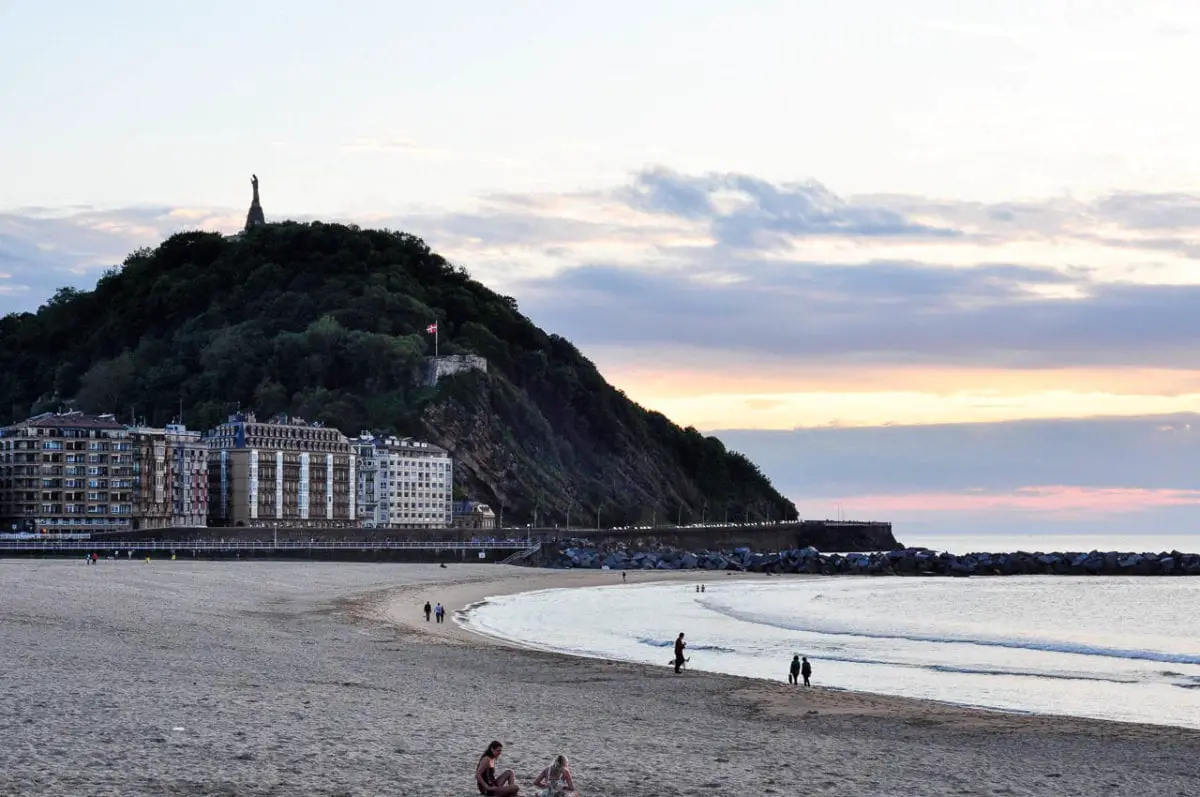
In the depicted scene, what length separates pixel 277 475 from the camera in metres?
143

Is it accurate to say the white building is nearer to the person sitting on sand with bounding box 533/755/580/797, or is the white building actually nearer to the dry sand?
the dry sand

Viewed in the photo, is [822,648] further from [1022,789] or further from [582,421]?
[582,421]

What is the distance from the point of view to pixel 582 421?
635ft

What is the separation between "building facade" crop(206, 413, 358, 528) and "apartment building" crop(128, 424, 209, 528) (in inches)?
78.1

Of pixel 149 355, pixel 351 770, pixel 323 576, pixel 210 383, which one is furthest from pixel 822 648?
pixel 149 355

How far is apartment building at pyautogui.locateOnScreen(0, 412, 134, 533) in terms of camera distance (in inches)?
5153

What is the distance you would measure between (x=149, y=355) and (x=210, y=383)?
1803cm

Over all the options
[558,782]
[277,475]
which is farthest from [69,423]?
[558,782]

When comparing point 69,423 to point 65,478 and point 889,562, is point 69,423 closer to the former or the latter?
point 65,478

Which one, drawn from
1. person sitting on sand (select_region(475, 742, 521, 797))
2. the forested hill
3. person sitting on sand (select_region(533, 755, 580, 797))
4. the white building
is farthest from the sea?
the forested hill

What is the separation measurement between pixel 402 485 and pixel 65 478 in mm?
35186

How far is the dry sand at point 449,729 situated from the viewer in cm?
1841

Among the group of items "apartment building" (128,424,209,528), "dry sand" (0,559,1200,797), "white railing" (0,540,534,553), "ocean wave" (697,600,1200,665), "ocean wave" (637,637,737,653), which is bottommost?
"ocean wave" (697,600,1200,665)

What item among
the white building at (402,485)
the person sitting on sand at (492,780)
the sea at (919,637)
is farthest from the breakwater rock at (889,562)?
the person sitting on sand at (492,780)
